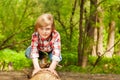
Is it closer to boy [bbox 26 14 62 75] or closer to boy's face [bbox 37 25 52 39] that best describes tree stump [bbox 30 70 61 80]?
boy [bbox 26 14 62 75]

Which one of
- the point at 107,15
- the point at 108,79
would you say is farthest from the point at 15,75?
the point at 107,15

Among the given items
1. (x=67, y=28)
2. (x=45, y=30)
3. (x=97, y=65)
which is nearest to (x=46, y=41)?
(x=45, y=30)

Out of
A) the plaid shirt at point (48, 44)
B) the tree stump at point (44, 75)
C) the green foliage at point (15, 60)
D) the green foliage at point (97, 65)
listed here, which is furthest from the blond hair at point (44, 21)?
the green foliage at point (15, 60)

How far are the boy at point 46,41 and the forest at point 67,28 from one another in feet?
26.9

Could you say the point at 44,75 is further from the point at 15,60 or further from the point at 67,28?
the point at 67,28

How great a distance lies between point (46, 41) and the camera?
198 inches

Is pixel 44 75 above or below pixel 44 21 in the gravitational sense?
below

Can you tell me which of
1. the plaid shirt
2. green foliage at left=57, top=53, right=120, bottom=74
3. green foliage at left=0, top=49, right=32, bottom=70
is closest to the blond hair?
the plaid shirt

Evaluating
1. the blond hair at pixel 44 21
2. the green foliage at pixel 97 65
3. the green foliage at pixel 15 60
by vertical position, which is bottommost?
A: the green foliage at pixel 97 65

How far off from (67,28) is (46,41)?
1115cm

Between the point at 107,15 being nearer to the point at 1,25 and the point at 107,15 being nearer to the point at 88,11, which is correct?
the point at 88,11

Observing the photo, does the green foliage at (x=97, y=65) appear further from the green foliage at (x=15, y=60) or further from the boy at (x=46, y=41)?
the boy at (x=46, y=41)

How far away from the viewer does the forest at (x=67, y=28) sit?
13995 millimetres

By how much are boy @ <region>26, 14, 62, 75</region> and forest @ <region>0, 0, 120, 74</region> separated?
819 cm
